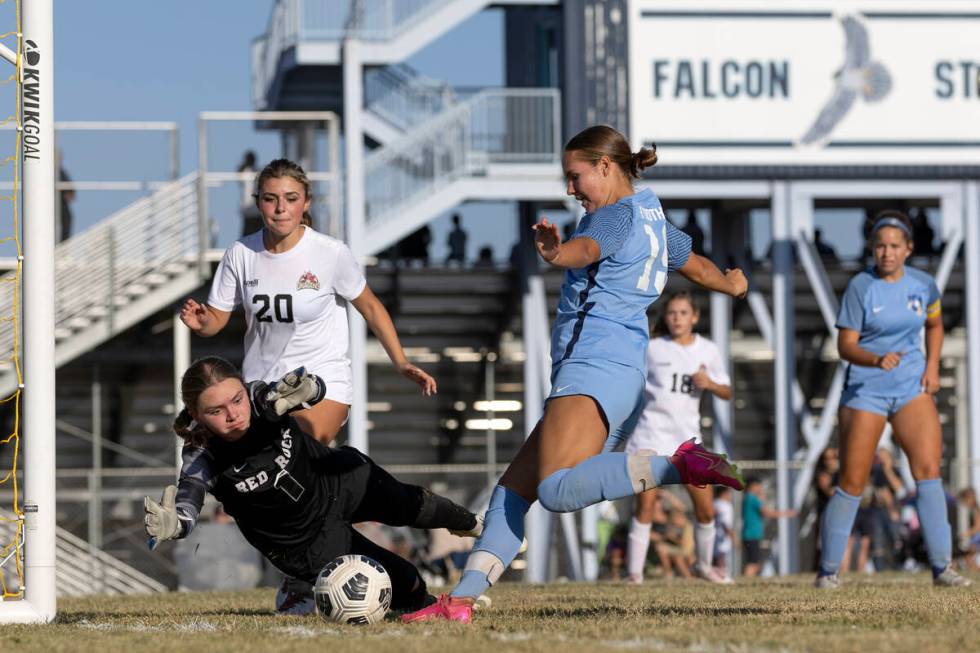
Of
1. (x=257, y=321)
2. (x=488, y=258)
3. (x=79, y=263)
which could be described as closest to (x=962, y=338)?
(x=488, y=258)

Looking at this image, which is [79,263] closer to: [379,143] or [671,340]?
[379,143]

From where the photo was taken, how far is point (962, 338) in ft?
94.1

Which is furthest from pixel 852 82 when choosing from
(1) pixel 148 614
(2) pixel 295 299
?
(1) pixel 148 614

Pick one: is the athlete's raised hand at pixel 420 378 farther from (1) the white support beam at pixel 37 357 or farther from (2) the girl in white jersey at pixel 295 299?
(1) the white support beam at pixel 37 357

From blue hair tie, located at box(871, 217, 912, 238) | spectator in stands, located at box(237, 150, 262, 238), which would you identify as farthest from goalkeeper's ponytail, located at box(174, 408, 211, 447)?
spectator in stands, located at box(237, 150, 262, 238)

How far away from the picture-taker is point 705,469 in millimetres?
6211

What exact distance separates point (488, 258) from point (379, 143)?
276 centimetres

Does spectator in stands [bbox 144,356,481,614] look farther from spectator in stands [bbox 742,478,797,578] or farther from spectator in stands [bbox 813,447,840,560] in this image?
spectator in stands [bbox 742,478,797,578]

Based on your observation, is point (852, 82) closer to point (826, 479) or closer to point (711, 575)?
point (826, 479)

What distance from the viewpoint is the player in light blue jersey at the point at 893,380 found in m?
9.94

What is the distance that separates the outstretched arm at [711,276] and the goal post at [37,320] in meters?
2.68

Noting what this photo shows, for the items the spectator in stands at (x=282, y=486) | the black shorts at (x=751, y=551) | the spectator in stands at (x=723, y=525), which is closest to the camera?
the spectator in stands at (x=282, y=486)

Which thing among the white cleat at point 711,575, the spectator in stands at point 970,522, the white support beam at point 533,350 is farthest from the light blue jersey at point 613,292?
the white support beam at point 533,350

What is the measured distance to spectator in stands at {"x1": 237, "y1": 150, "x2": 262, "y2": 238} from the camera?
67.8 ft
